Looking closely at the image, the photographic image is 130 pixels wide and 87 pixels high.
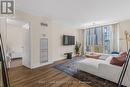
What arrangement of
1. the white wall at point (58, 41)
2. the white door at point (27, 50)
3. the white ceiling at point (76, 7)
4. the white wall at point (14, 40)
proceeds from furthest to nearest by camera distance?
the white wall at point (14, 40)
the white wall at point (58, 41)
the white door at point (27, 50)
the white ceiling at point (76, 7)

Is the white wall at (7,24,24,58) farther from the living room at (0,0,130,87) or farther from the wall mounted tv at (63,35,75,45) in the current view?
the wall mounted tv at (63,35,75,45)

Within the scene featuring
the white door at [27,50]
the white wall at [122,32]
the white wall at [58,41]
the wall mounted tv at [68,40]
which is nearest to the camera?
the white door at [27,50]

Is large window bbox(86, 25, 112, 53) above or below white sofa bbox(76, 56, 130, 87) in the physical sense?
above

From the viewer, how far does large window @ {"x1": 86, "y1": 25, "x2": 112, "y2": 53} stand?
638cm

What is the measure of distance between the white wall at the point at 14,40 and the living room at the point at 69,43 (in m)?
0.06

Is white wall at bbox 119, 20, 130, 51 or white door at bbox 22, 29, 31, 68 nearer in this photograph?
white door at bbox 22, 29, 31, 68

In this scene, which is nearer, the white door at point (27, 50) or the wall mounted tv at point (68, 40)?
the white door at point (27, 50)

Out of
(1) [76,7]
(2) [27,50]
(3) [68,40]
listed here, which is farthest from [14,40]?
(1) [76,7]

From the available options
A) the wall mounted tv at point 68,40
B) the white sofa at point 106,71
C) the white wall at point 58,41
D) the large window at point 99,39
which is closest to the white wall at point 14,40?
the white wall at point 58,41

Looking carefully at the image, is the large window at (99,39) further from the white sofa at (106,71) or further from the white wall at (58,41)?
the white sofa at (106,71)

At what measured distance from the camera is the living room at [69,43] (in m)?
2.73

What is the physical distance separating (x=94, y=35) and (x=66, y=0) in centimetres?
511

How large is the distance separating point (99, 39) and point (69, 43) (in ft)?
7.19

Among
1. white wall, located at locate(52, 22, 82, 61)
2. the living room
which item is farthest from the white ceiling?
white wall, located at locate(52, 22, 82, 61)
